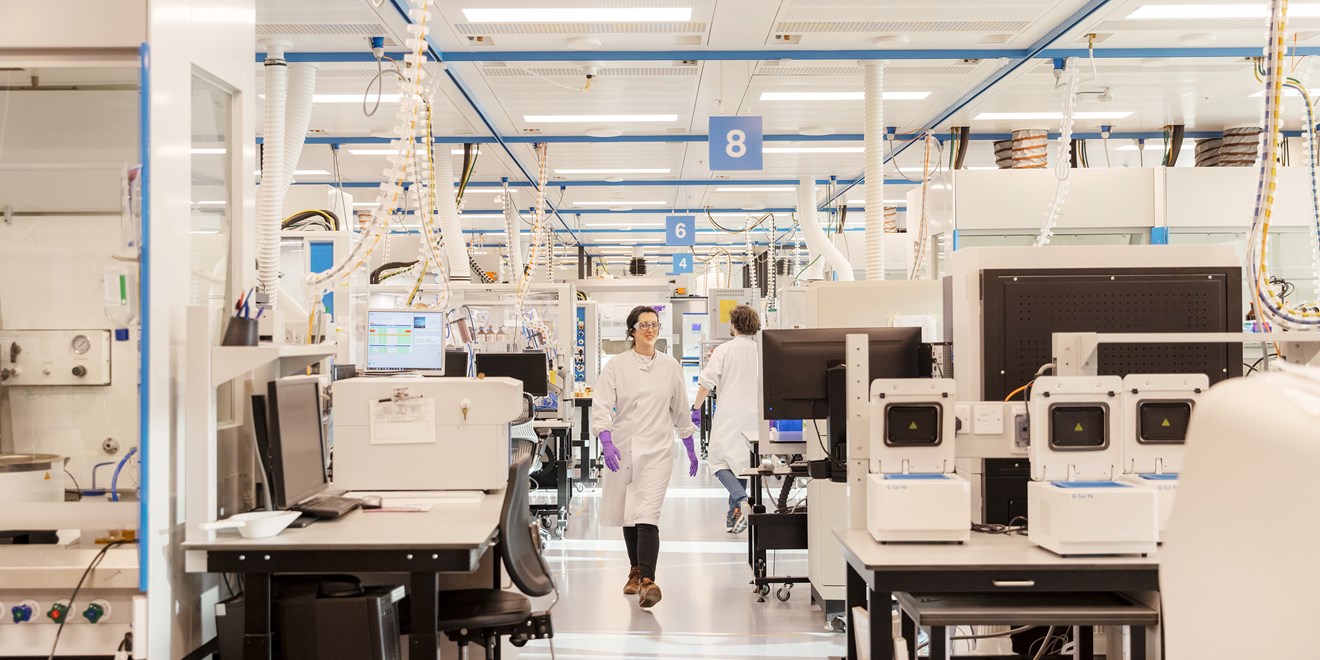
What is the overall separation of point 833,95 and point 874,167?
2.72ft

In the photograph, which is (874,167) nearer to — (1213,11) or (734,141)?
(734,141)

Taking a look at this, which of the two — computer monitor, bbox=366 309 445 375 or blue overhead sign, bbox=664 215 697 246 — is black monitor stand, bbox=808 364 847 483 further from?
blue overhead sign, bbox=664 215 697 246

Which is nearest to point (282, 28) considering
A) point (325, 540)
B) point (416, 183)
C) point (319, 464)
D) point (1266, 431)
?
point (416, 183)

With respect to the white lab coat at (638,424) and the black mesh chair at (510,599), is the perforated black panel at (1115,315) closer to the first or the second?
the black mesh chair at (510,599)

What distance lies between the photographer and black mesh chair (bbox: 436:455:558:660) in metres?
2.84

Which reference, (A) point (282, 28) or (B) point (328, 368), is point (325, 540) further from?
(A) point (282, 28)

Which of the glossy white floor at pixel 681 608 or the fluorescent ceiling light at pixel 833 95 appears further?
the fluorescent ceiling light at pixel 833 95

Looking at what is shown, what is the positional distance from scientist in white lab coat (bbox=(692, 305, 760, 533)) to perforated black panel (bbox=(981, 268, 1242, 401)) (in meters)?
2.98

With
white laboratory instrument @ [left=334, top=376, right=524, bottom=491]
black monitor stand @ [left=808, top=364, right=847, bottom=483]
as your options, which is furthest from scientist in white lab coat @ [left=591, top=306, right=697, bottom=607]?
black monitor stand @ [left=808, top=364, right=847, bottom=483]

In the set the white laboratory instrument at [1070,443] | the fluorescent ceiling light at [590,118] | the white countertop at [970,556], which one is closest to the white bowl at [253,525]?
the white countertop at [970,556]

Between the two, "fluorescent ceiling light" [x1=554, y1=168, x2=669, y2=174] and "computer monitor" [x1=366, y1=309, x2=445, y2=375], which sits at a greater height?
"fluorescent ceiling light" [x1=554, y1=168, x2=669, y2=174]

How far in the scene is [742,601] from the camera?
484 centimetres

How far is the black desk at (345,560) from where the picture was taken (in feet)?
8.43

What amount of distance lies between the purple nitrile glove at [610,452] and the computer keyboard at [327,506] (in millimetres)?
1821
